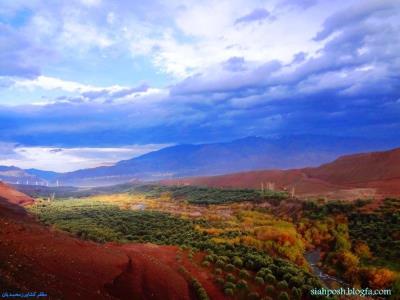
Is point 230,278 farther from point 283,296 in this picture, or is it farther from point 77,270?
point 77,270

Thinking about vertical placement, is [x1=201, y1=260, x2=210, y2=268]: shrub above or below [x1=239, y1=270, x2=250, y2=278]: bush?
above

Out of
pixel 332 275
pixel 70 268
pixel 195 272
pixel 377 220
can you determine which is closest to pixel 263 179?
pixel 377 220

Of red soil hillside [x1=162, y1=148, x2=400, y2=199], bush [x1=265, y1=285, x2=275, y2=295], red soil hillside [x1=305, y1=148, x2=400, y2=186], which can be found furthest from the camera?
red soil hillside [x1=305, y1=148, x2=400, y2=186]

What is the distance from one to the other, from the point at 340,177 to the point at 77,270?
10649cm

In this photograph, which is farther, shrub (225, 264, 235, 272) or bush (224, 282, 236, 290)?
shrub (225, 264, 235, 272)

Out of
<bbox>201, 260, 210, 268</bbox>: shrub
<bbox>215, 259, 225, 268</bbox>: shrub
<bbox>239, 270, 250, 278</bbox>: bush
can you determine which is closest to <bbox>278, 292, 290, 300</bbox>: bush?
<bbox>239, 270, 250, 278</bbox>: bush

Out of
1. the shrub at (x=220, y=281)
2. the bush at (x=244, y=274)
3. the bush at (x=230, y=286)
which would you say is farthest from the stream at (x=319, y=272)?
the shrub at (x=220, y=281)

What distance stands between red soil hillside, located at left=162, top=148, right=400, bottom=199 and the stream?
39543 millimetres

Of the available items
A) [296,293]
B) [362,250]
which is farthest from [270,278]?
[362,250]

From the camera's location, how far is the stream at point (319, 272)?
30.7m

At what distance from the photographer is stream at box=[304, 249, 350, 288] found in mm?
30734

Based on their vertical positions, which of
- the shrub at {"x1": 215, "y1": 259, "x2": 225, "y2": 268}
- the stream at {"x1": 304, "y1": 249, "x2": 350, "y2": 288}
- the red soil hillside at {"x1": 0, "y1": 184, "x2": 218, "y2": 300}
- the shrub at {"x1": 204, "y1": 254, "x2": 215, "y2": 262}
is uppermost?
the red soil hillside at {"x1": 0, "y1": 184, "x2": 218, "y2": 300}

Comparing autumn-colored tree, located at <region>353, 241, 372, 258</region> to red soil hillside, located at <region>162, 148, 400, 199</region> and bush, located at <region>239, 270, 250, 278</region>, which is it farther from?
red soil hillside, located at <region>162, 148, 400, 199</region>

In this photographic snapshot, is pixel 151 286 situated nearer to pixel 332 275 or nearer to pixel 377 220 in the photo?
pixel 332 275
